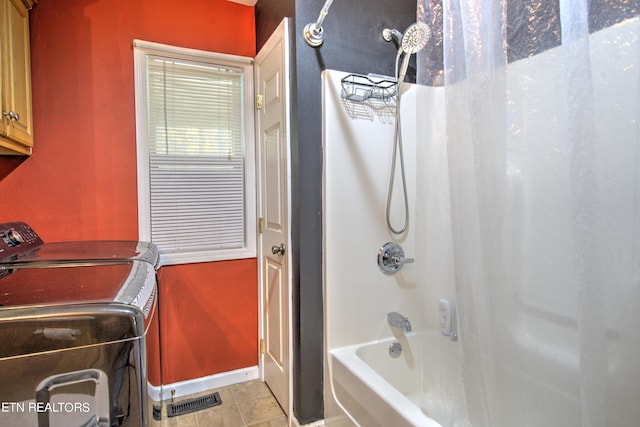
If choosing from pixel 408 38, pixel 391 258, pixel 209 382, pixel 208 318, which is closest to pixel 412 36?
pixel 408 38

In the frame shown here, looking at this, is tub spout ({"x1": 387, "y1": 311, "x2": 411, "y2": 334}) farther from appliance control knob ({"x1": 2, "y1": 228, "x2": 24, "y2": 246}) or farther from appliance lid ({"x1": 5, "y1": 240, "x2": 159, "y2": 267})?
appliance control knob ({"x1": 2, "y1": 228, "x2": 24, "y2": 246})

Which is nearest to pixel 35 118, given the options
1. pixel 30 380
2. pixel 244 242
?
pixel 244 242

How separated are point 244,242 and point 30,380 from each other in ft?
4.79

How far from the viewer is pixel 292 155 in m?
1.69

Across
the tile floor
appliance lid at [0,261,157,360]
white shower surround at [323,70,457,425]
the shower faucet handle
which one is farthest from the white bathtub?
appliance lid at [0,261,157,360]

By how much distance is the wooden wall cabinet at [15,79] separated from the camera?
1.34 meters

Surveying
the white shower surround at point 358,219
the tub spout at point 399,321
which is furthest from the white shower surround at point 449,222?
the tub spout at point 399,321

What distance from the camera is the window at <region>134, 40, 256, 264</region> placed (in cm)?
189

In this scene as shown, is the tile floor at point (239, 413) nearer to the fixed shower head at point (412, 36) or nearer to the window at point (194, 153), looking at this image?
the window at point (194, 153)

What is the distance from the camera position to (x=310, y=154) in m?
1.64

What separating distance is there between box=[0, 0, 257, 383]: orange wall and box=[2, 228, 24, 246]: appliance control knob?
244mm

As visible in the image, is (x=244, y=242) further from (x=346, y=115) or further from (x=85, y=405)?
(x=85, y=405)

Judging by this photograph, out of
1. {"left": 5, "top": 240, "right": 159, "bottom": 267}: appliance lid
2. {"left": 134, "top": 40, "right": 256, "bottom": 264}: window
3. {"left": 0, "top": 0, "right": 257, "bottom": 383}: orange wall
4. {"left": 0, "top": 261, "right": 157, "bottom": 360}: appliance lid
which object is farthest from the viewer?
{"left": 134, "top": 40, "right": 256, "bottom": 264}: window

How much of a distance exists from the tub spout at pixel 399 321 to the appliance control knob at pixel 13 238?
1.79 metres
